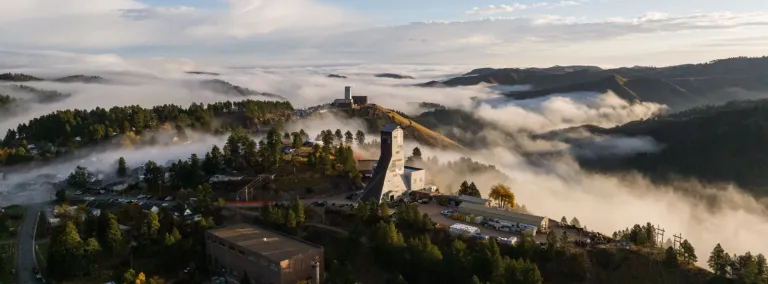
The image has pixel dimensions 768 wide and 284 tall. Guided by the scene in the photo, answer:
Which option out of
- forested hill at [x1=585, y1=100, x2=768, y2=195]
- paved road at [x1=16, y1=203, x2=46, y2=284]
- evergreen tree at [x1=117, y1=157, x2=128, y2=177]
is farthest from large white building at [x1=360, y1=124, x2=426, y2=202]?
forested hill at [x1=585, y1=100, x2=768, y2=195]

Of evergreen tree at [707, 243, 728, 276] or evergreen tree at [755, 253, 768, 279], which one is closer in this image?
evergreen tree at [755, 253, 768, 279]

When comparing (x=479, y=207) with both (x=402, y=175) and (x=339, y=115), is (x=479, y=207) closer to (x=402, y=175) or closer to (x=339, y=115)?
(x=402, y=175)

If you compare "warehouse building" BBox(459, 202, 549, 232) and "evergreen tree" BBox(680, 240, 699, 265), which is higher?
"warehouse building" BBox(459, 202, 549, 232)

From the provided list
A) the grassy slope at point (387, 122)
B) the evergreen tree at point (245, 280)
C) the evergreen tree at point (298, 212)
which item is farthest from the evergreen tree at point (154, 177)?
the grassy slope at point (387, 122)

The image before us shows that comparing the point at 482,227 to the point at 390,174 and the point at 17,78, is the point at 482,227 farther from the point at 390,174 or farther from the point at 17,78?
the point at 17,78

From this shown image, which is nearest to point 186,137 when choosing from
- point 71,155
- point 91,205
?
point 71,155

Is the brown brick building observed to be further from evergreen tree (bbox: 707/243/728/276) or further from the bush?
evergreen tree (bbox: 707/243/728/276)

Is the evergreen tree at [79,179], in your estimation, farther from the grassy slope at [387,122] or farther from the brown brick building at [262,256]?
the grassy slope at [387,122]
